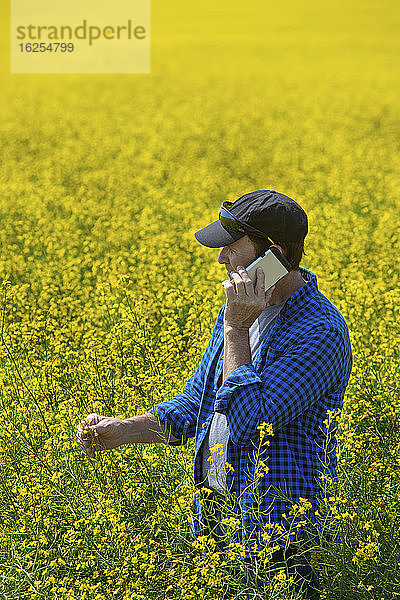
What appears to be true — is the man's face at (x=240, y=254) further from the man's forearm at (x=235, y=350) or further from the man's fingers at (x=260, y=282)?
the man's forearm at (x=235, y=350)

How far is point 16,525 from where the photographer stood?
2.90 meters

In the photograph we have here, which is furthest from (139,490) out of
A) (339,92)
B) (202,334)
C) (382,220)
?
(339,92)

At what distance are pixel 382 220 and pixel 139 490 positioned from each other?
5063 millimetres

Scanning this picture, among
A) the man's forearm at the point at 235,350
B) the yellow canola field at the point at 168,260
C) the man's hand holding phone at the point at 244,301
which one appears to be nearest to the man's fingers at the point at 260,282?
the man's hand holding phone at the point at 244,301

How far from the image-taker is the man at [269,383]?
89.3 inches

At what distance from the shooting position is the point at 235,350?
2311mm

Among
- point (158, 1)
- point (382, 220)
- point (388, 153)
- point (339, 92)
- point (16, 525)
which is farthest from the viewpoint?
point (158, 1)

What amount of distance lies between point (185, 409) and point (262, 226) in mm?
774

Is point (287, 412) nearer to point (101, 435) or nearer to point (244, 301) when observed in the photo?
point (244, 301)

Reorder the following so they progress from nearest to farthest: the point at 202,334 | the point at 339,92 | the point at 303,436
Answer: the point at 303,436 → the point at 202,334 → the point at 339,92

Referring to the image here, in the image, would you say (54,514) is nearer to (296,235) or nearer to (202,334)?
(296,235)

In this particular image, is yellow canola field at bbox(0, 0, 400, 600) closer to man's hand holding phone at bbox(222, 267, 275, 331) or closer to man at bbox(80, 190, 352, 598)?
man at bbox(80, 190, 352, 598)

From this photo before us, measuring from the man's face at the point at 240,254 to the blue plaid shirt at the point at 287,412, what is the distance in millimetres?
193

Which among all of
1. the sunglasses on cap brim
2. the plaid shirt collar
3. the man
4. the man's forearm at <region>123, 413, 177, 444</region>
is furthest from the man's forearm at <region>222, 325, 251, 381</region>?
the man's forearm at <region>123, 413, 177, 444</region>
